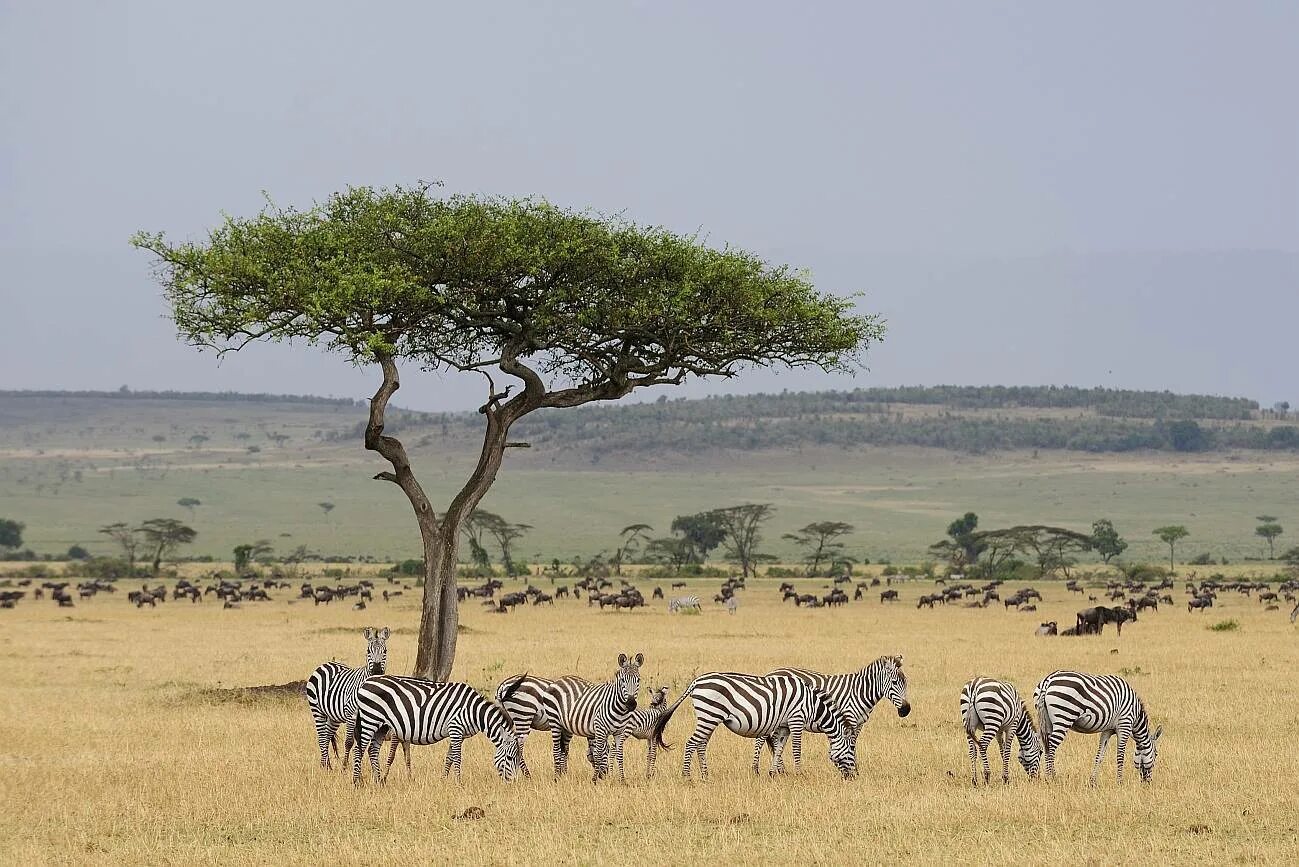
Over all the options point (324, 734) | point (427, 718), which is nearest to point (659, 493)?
point (324, 734)

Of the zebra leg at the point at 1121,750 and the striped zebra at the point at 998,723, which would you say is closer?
the striped zebra at the point at 998,723

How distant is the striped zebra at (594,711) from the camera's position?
595 inches

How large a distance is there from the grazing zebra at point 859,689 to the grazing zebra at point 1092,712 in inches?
54.7

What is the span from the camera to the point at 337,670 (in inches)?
647

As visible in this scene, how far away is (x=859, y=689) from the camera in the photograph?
15961mm

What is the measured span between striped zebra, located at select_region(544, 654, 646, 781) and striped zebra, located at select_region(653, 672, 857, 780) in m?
0.51

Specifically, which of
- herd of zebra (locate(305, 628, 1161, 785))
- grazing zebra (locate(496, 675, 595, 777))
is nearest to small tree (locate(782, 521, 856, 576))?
herd of zebra (locate(305, 628, 1161, 785))

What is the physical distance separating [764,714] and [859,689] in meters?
1.19

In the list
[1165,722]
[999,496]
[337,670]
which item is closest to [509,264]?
[337,670]

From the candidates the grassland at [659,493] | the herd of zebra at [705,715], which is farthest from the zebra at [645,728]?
the grassland at [659,493]

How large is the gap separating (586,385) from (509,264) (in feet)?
8.78

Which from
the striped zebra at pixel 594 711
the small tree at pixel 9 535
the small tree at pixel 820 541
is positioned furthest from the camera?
the small tree at pixel 9 535

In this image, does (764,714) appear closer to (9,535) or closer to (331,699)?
(331,699)

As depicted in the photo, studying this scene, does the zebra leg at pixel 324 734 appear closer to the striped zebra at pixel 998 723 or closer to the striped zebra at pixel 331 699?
the striped zebra at pixel 331 699
